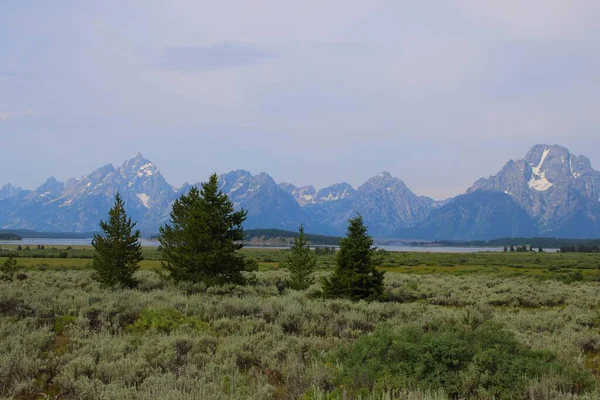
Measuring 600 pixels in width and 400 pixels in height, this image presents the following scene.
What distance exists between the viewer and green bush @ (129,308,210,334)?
1098 cm

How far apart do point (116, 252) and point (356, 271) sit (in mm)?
11947

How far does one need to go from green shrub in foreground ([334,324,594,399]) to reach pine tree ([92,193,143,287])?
17158mm

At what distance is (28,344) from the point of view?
355 inches

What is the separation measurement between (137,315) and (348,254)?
10044mm

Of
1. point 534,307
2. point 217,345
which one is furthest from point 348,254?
point 217,345

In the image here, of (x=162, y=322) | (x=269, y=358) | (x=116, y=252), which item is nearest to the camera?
(x=269, y=358)

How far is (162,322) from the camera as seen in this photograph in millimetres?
11180

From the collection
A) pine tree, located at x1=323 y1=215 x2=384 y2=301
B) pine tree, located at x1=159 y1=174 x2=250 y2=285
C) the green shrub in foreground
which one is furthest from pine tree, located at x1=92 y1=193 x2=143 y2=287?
the green shrub in foreground

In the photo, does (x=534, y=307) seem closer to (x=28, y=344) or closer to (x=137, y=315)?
(x=137, y=315)

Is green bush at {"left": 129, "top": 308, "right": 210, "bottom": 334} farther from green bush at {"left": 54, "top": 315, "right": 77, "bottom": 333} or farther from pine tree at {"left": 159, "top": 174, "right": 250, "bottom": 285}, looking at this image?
pine tree at {"left": 159, "top": 174, "right": 250, "bottom": 285}

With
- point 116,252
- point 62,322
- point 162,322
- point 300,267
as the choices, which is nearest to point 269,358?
point 162,322

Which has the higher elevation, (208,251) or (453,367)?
(208,251)

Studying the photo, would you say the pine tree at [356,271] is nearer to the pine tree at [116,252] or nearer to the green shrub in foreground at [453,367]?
the pine tree at [116,252]

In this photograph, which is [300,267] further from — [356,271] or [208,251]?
[356,271]
